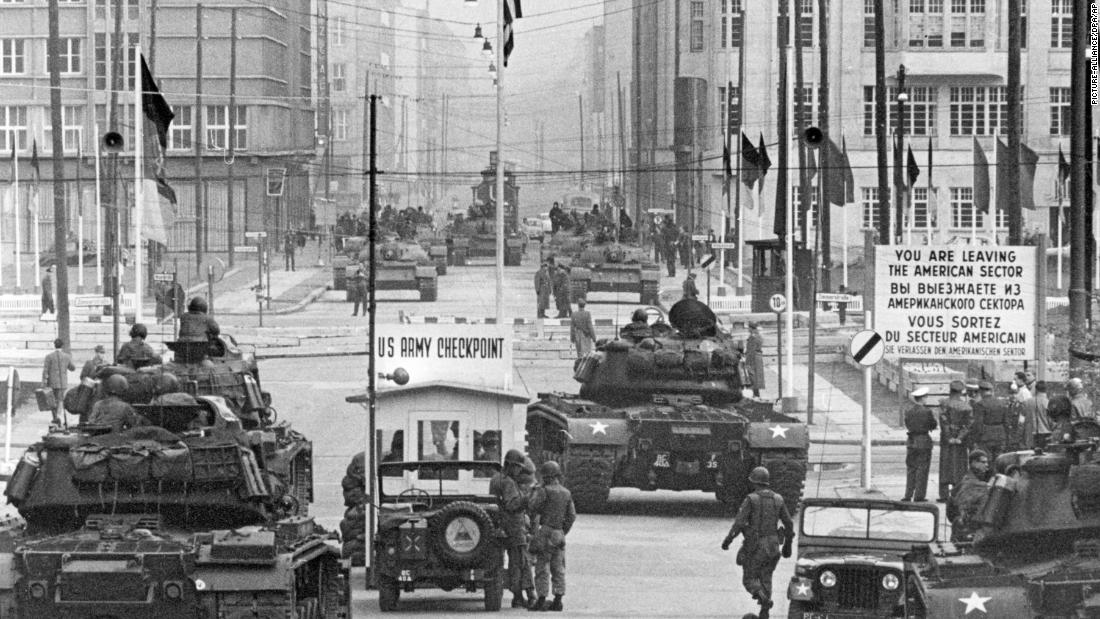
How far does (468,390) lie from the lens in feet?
81.0

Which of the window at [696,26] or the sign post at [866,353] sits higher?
the window at [696,26]

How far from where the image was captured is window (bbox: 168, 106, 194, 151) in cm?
8619

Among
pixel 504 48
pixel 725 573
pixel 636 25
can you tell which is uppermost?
pixel 636 25

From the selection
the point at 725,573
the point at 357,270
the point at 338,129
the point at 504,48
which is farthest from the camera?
the point at 338,129

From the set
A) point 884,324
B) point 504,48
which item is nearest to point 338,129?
point 504,48

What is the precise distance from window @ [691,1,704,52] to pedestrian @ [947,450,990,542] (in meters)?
78.6

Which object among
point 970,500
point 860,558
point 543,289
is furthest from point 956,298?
point 543,289

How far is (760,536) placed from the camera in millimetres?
19828

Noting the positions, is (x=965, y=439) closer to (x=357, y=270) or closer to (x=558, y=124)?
(x=357, y=270)

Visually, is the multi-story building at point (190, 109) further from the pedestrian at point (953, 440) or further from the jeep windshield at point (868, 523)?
the jeep windshield at point (868, 523)

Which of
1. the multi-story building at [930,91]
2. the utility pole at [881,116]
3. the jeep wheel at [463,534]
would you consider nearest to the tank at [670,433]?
the jeep wheel at [463,534]

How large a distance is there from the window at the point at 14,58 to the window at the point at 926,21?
31117 millimetres

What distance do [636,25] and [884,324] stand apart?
91.8 m

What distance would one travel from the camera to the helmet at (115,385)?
64.6 ft
